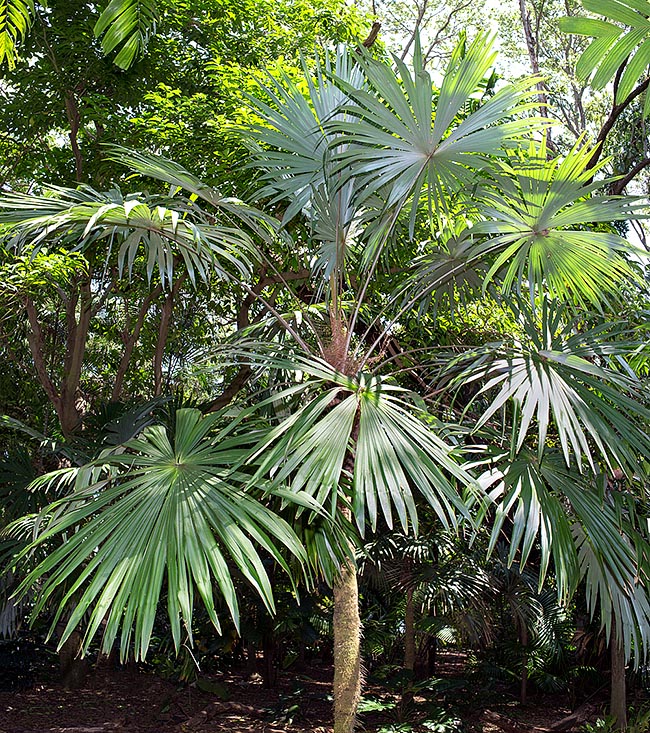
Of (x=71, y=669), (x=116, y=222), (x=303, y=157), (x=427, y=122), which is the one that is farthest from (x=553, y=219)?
(x=71, y=669)

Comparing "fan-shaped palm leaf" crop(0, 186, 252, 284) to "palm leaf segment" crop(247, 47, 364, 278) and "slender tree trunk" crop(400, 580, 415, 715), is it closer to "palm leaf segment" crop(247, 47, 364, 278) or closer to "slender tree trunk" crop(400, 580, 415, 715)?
"palm leaf segment" crop(247, 47, 364, 278)

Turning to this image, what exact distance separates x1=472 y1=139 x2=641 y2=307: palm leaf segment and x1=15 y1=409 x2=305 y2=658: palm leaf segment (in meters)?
1.43

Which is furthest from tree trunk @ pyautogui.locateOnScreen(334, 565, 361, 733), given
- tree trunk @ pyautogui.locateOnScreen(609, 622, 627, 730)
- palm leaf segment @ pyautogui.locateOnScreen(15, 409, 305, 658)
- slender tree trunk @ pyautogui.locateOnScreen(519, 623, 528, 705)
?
slender tree trunk @ pyautogui.locateOnScreen(519, 623, 528, 705)

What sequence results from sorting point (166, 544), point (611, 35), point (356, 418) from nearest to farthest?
point (611, 35)
point (166, 544)
point (356, 418)

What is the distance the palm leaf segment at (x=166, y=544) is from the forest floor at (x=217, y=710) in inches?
131

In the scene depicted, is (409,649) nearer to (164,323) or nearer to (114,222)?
(164,323)

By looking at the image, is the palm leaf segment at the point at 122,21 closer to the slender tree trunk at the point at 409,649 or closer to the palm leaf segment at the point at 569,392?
the palm leaf segment at the point at 569,392

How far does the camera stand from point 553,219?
333 centimetres

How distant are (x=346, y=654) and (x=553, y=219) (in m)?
2.20

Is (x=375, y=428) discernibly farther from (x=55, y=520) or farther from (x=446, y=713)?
(x=446, y=713)

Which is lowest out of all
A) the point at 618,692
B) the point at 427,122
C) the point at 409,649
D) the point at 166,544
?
the point at 618,692

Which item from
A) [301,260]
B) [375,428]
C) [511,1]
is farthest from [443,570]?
[511,1]

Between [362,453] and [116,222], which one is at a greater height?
[116,222]

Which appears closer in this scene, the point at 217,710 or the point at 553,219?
the point at 553,219
